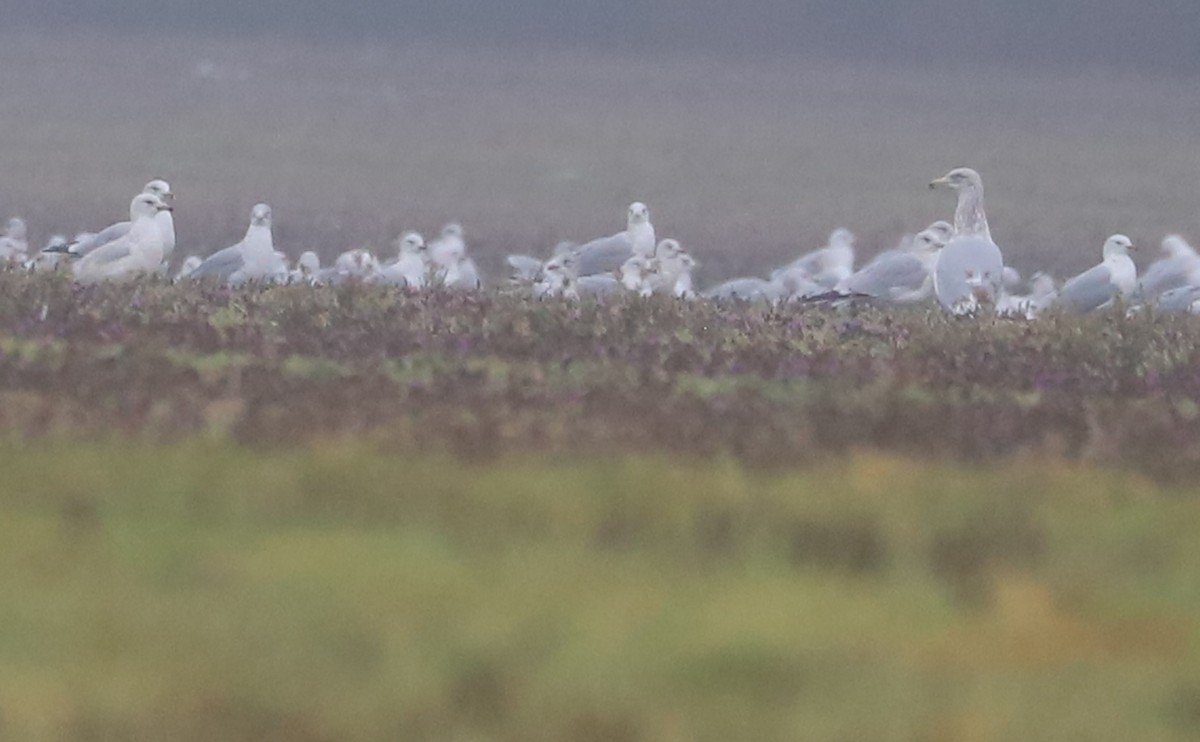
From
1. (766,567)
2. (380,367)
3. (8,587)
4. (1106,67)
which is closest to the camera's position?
(8,587)

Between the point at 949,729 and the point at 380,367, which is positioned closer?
the point at 949,729

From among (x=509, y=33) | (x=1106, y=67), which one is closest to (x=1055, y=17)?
(x=1106, y=67)

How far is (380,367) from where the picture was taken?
13578mm

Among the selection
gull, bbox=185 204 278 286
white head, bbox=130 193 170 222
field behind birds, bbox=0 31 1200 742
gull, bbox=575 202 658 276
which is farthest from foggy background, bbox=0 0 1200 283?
field behind birds, bbox=0 31 1200 742

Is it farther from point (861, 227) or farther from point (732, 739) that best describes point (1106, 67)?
point (732, 739)

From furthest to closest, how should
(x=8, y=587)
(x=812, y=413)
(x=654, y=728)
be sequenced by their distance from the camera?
(x=812, y=413), (x=8, y=587), (x=654, y=728)

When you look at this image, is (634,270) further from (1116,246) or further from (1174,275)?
(1174,275)

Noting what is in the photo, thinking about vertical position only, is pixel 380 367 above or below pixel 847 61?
below

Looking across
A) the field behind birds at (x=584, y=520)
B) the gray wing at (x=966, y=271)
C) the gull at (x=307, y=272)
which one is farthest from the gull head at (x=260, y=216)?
the field behind birds at (x=584, y=520)

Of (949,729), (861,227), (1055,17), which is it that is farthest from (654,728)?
(1055,17)

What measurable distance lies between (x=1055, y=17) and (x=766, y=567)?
83.9 m

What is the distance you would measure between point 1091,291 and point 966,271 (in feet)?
5.55

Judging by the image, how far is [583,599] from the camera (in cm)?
763

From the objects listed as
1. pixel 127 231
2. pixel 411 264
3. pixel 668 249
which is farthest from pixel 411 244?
pixel 127 231
